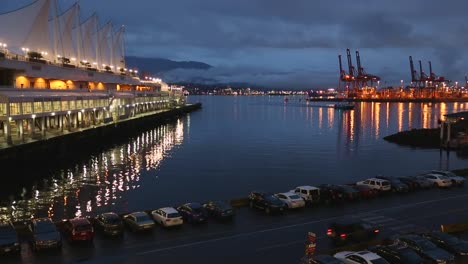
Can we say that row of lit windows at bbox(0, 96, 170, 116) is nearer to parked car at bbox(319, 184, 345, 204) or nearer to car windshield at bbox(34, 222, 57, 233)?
car windshield at bbox(34, 222, 57, 233)

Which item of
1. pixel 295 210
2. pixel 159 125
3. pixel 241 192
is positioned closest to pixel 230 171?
A: pixel 241 192

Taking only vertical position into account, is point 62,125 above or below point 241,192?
above

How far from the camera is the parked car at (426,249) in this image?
464 inches

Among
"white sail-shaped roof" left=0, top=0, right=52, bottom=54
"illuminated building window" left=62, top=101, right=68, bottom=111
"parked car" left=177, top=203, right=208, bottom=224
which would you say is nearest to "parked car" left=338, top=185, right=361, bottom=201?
"parked car" left=177, top=203, right=208, bottom=224

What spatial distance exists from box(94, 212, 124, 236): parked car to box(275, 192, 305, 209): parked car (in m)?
6.96

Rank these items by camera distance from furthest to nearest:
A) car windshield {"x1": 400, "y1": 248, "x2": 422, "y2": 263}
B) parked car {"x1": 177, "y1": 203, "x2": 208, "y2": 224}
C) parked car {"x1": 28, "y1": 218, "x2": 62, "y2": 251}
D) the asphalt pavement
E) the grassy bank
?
the grassy bank, parked car {"x1": 177, "y1": 203, "x2": 208, "y2": 224}, parked car {"x1": 28, "y1": 218, "x2": 62, "y2": 251}, the asphalt pavement, car windshield {"x1": 400, "y1": 248, "x2": 422, "y2": 263}

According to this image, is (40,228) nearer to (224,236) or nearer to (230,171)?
(224,236)

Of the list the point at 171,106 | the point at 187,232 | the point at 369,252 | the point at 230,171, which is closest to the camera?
the point at 369,252

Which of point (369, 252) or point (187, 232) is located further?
point (187, 232)

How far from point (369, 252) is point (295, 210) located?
6913 millimetres

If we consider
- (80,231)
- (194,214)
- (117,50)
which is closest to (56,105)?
(194,214)

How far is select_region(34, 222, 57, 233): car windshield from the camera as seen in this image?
14220 millimetres

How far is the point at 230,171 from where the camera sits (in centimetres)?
3466

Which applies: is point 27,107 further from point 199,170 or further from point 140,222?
point 140,222
